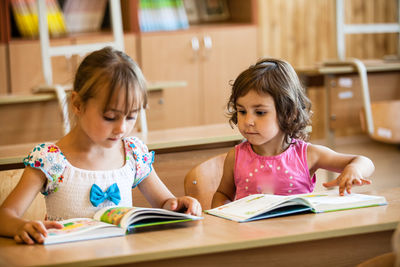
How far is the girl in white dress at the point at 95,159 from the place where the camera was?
140 centimetres

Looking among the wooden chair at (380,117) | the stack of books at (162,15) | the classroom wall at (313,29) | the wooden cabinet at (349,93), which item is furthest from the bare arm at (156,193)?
the classroom wall at (313,29)

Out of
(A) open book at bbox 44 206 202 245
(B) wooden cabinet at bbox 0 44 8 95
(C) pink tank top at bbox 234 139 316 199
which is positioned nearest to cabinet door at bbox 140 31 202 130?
(B) wooden cabinet at bbox 0 44 8 95

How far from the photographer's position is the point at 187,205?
148 cm

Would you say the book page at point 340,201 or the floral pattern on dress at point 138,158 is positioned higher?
the floral pattern on dress at point 138,158

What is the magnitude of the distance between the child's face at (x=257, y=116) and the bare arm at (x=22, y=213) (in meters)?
0.59

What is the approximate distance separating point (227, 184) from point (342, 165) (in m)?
0.35

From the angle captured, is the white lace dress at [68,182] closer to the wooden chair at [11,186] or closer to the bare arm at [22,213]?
the bare arm at [22,213]

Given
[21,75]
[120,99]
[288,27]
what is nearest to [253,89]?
[120,99]

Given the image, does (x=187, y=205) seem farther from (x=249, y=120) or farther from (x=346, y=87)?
(x=346, y=87)

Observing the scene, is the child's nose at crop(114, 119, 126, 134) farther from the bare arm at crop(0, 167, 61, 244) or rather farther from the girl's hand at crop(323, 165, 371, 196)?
the girl's hand at crop(323, 165, 371, 196)

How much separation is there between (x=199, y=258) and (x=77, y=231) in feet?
0.85

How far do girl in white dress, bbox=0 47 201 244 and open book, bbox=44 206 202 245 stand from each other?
5cm

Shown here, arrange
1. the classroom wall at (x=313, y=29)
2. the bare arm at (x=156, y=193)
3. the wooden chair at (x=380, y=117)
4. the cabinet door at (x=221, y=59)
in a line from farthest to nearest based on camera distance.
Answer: the classroom wall at (x=313, y=29) → the cabinet door at (x=221, y=59) → the wooden chair at (x=380, y=117) → the bare arm at (x=156, y=193)

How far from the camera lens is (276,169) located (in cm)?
179
